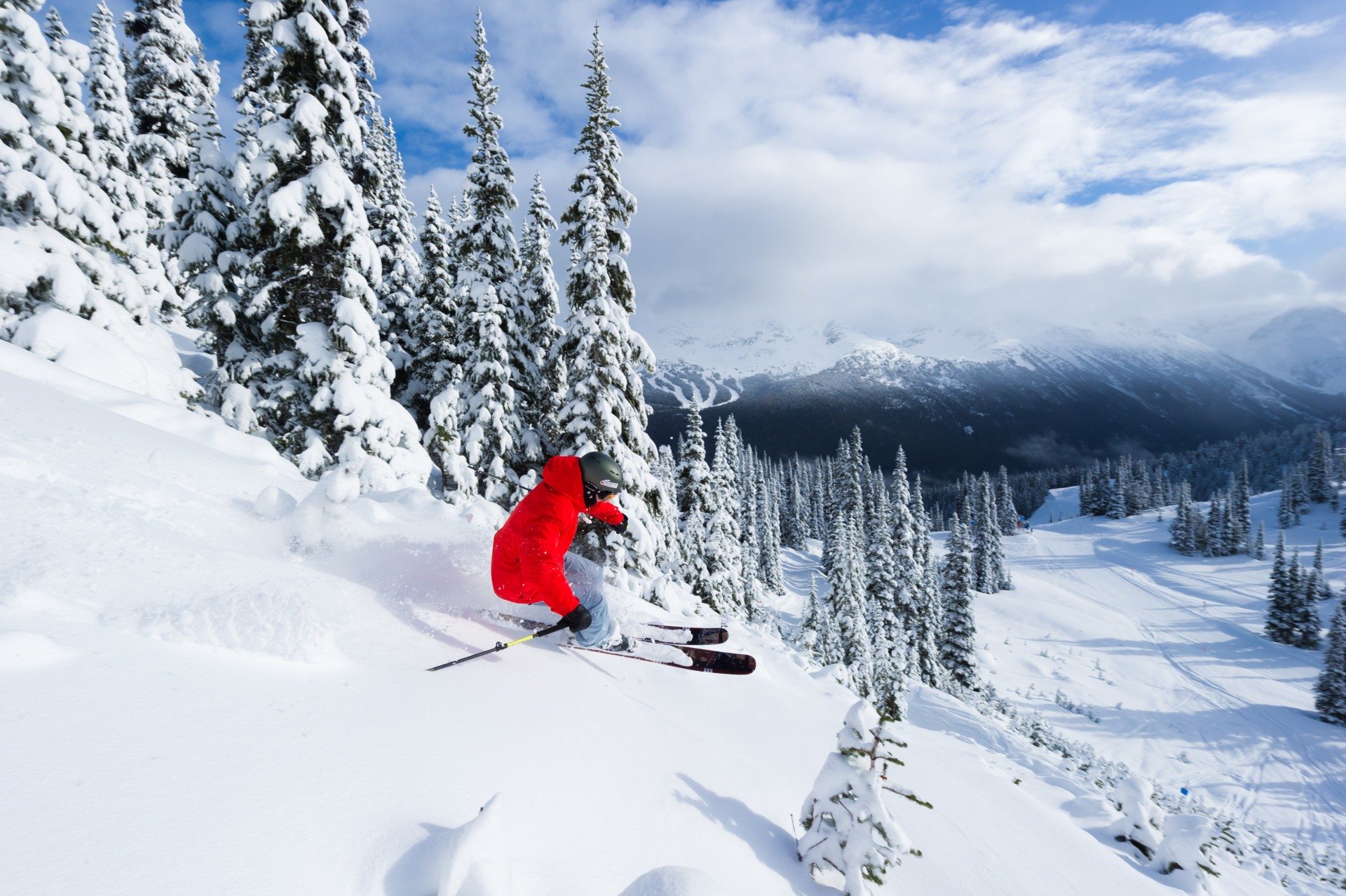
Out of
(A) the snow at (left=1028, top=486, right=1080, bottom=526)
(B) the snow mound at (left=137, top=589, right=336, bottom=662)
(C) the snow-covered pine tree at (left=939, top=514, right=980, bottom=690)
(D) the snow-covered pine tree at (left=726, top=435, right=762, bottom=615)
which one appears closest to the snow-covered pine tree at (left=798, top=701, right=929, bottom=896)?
(B) the snow mound at (left=137, top=589, right=336, bottom=662)

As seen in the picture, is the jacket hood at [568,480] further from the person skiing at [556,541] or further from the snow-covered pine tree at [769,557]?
the snow-covered pine tree at [769,557]

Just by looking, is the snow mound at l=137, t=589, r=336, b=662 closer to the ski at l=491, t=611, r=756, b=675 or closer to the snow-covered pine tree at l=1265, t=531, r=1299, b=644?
the ski at l=491, t=611, r=756, b=675

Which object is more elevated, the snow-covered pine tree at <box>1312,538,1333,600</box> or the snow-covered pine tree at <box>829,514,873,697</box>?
the snow-covered pine tree at <box>829,514,873,697</box>

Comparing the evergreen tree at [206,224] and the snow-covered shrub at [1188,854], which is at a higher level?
the evergreen tree at [206,224]

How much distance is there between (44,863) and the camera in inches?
73.7

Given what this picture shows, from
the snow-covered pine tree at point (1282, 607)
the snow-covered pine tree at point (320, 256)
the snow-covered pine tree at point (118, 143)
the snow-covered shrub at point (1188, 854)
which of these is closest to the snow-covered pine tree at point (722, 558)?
the snow-covered pine tree at point (320, 256)

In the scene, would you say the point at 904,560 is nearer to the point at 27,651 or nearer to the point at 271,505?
the point at 271,505

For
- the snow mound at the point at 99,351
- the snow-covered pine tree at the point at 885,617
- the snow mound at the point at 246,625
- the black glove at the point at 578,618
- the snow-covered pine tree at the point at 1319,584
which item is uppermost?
the snow mound at the point at 99,351

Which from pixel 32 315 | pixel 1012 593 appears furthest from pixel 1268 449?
pixel 32 315

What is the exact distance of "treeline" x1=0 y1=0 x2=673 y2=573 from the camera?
10922mm

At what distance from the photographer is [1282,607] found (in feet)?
184

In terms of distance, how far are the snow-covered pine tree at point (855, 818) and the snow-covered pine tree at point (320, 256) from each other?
969cm

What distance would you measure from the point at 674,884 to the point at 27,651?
134 inches

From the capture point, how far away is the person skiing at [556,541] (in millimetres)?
4914
